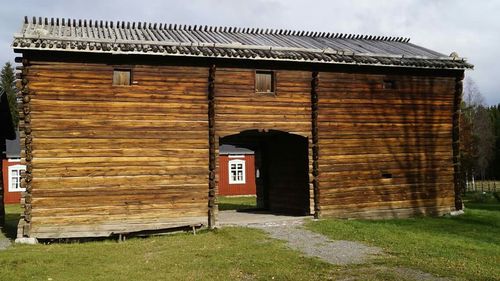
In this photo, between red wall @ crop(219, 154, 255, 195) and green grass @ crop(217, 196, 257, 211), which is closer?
green grass @ crop(217, 196, 257, 211)

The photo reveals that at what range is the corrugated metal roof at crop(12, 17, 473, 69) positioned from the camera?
15.3 meters

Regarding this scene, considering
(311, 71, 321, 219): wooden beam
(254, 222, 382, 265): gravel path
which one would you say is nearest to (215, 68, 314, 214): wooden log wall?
(311, 71, 321, 219): wooden beam

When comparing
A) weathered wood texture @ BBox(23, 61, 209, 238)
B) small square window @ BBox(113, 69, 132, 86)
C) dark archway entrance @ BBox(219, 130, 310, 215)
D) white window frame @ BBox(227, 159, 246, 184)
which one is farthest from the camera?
white window frame @ BBox(227, 159, 246, 184)

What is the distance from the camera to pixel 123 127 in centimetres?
1578

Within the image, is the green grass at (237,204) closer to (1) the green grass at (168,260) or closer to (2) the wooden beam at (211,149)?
(2) the wooden beam at (211,149)

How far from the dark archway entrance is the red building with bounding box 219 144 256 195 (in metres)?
16.4

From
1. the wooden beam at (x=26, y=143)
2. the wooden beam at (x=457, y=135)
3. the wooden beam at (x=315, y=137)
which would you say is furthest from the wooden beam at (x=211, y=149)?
the wooden beam at (x=457, y=135)

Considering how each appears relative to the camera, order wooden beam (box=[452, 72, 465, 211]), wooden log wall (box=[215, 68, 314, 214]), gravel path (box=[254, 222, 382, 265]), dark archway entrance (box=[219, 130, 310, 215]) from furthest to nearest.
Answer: wooden beam (box=[452, 72, 465, 211]) → dark archway entrance (box=[219, 130, 310, 215]) → wooden log wall (box=[215, 68, 314, 214]) → gravel path (box=[254, 222, 382, 265])

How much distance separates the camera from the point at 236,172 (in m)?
39.9

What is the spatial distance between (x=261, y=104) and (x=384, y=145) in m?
5.01

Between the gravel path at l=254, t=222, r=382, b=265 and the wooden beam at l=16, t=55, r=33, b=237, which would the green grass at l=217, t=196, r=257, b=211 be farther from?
the wooden beam at l=16, t=55, r=33, b=237

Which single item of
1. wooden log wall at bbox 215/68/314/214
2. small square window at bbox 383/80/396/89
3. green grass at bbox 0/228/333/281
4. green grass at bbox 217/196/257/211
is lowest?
green grass at bbox 217/196/257/211

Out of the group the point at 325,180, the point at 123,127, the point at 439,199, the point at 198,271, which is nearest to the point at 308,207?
the point at 325,180

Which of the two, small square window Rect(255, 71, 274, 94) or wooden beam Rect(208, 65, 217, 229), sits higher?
small square window Rect(255, 71, 274, 94)
